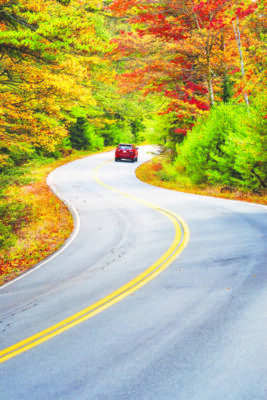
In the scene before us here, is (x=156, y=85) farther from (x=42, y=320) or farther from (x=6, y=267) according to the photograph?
(x=42, y=320)

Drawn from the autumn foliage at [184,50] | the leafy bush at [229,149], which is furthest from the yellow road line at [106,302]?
the autumn foliage at [184,50]

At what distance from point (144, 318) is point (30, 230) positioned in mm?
8227

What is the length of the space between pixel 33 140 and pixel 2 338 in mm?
9418

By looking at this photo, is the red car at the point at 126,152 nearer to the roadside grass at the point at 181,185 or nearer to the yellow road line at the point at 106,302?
the roadside grass at the point at 181,185

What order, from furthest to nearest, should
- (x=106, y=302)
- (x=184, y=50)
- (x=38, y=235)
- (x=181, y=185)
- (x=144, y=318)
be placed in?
(x=181, y=185) < (x=184, y=50) < (x=38, y=235) < (x=106, y=302) < (x=144, y=318)

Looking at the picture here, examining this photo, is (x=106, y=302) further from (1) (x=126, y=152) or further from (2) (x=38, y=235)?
(1) (x=126, y=152)

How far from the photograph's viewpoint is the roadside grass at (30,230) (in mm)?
9695

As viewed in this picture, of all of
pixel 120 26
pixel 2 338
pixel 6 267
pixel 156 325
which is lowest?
pixel 6 267

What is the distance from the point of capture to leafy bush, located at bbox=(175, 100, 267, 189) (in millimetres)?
14375

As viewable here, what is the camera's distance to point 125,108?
142 ft

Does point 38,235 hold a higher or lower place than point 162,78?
lower

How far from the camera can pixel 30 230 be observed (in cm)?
1214

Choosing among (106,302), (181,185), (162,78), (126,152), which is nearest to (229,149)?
(181,185)

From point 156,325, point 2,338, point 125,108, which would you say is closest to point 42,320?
point 2,338
